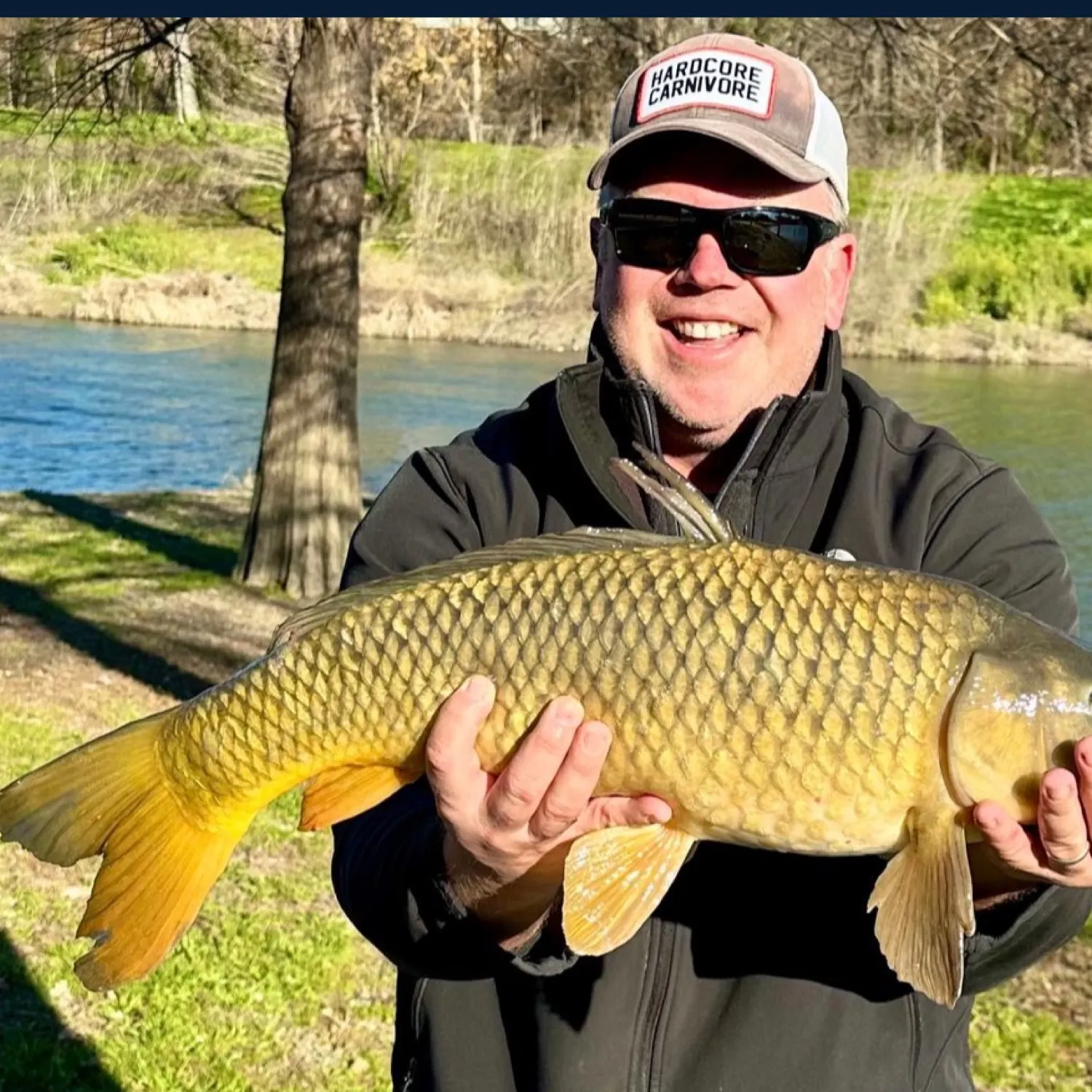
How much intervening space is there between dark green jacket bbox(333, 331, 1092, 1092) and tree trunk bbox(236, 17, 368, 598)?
4109 millimetres

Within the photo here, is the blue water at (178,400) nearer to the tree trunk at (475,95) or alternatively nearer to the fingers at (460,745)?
the tree trunk at (475,95)

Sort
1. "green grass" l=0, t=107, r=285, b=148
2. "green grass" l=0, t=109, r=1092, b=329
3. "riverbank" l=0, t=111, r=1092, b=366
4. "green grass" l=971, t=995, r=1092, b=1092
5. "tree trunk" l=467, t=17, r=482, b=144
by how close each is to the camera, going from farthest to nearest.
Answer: "green grass" l=0, t=109, r=1092, b=329, "riverbank" l=0, t=111, r=1092, b=366, "tree trunk" l=467, t=17, r=482, b=144, "green grass" l=0, t=107, r=285, b=148, "green grass" l=971, t=995, r=1092, b=1092

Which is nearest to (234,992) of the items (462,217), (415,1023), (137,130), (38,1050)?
(38,1050)

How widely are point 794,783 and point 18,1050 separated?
Answer: 1892mm

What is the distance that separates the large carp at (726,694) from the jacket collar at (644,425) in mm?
206

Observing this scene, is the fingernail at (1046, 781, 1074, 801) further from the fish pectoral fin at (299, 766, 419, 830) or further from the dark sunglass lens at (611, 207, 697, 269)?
the dark sunglass lens at (611, 207, 697, 269)

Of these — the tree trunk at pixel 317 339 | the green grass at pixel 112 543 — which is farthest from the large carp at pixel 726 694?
the green grass at pixel 112 543

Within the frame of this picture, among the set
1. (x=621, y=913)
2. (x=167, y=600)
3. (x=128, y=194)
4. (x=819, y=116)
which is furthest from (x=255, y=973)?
(x=128, y=194)

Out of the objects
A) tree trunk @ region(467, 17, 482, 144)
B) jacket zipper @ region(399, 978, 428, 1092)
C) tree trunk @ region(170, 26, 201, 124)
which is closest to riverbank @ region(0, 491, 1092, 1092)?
jacket zipper @ region(399, 978, 428, 1092)

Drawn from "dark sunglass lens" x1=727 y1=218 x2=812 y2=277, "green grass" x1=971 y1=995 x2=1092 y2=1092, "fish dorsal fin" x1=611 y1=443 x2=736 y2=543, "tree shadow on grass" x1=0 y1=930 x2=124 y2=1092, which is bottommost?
"tree shadow on grass" x1=0 y1=930 x2=124 y2=1092

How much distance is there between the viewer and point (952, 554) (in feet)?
5.05

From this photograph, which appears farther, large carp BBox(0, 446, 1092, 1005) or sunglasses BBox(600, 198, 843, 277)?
sunglasses BBox(600, 198, 843, 277)

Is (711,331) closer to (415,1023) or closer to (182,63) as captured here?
→ (415,1023)

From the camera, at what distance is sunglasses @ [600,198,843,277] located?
1629 mm
